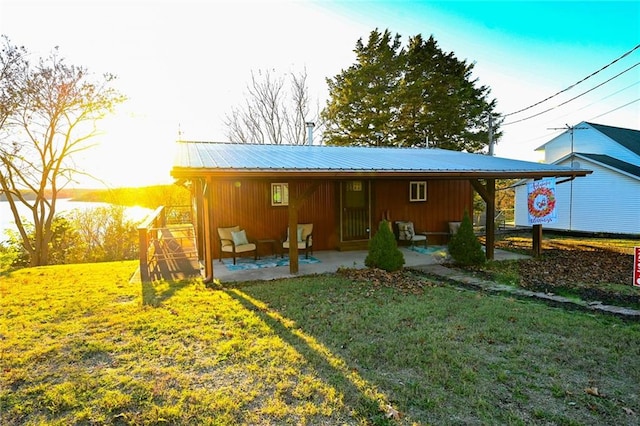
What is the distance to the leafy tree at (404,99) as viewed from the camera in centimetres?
2023

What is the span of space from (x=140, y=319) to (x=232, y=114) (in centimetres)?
1765

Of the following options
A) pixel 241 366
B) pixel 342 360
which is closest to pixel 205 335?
pixel 241 366

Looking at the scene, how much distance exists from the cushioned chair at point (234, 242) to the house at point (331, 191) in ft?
0.87

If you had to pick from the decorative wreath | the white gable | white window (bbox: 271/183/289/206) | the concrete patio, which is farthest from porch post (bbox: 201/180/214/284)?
the white gable

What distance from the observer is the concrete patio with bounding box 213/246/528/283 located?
270 inches

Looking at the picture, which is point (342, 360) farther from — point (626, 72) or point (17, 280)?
point (626, 72)

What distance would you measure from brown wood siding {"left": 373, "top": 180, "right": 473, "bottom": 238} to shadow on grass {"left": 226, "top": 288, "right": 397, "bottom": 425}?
20.9ft

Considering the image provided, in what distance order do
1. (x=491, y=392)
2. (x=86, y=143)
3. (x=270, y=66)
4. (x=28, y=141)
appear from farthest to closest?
(x=270, y=66), (x=86, y=143), (x=28, y=141), (x=491, y=392)

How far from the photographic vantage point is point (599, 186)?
14500 millimetres

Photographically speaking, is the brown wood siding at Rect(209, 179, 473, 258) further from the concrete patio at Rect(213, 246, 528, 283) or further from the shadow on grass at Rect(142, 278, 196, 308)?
the shadow on grass at Rect(142, 278, 196, 308)

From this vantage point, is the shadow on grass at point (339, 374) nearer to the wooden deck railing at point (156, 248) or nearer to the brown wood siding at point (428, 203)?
the wooden deck railing at point (156, 248)

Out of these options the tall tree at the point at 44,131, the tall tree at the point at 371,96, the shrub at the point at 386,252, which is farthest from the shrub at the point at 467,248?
the tall tree at the point at 371,96

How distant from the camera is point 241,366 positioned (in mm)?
3246

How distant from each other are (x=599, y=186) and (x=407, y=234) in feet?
34.3
